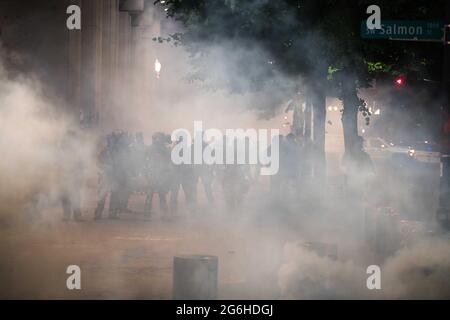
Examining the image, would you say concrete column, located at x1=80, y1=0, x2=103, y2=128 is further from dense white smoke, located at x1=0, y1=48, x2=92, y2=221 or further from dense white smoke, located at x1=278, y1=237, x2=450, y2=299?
dense white smoke, located at x1=278, y1=237, x2=450, y2=299

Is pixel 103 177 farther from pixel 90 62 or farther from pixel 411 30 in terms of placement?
pixel 90 62

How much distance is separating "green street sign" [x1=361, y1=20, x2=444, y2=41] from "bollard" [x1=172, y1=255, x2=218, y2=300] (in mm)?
6715

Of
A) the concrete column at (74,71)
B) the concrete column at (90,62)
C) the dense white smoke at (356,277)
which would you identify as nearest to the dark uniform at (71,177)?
the concrete column at (74,71)

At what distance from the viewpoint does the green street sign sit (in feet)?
43.1

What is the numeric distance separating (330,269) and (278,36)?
1329 centimetres

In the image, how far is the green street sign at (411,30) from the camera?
13.1 m

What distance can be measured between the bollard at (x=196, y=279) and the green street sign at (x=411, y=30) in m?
6.72

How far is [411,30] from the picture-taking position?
13508 mm

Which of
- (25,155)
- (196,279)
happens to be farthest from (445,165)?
(196,279)

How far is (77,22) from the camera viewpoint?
21.7 metres

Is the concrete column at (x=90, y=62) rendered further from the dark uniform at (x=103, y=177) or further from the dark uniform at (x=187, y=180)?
the dark uniform at (x=103, y=177)

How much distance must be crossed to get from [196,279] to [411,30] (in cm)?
710

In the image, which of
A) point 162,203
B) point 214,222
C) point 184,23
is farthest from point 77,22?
point 214,222
